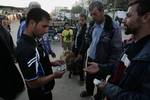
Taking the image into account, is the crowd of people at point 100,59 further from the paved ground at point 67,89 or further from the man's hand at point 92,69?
the paved ground at point 67,89

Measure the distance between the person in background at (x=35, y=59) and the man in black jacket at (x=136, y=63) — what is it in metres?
0.74

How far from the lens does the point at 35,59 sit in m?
2.76

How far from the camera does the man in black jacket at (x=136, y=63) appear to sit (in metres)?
1.97

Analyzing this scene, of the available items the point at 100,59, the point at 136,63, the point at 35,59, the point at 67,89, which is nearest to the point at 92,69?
the point at 35,59

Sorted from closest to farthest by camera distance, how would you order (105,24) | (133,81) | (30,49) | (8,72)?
(133,81) → (30,49) → (8,72) → (105,24)

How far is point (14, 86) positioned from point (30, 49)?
1.51 m

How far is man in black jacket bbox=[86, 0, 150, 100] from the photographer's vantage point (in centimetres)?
197

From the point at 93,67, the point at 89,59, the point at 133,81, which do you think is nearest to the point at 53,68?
the point at 93,67

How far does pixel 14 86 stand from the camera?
4.07 m

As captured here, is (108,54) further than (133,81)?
Yes

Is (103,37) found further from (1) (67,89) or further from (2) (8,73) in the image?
(1) (67,89)

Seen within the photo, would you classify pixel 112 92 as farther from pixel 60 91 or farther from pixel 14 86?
pixel 60 91

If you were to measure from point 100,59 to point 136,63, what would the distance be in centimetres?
266

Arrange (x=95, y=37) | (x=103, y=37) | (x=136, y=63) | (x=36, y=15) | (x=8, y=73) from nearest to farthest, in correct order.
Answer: (x=136, y=63) < (x=36, y=15) < (x=8, y=73) < (x=103, y=37) < (x=95, y=37)
